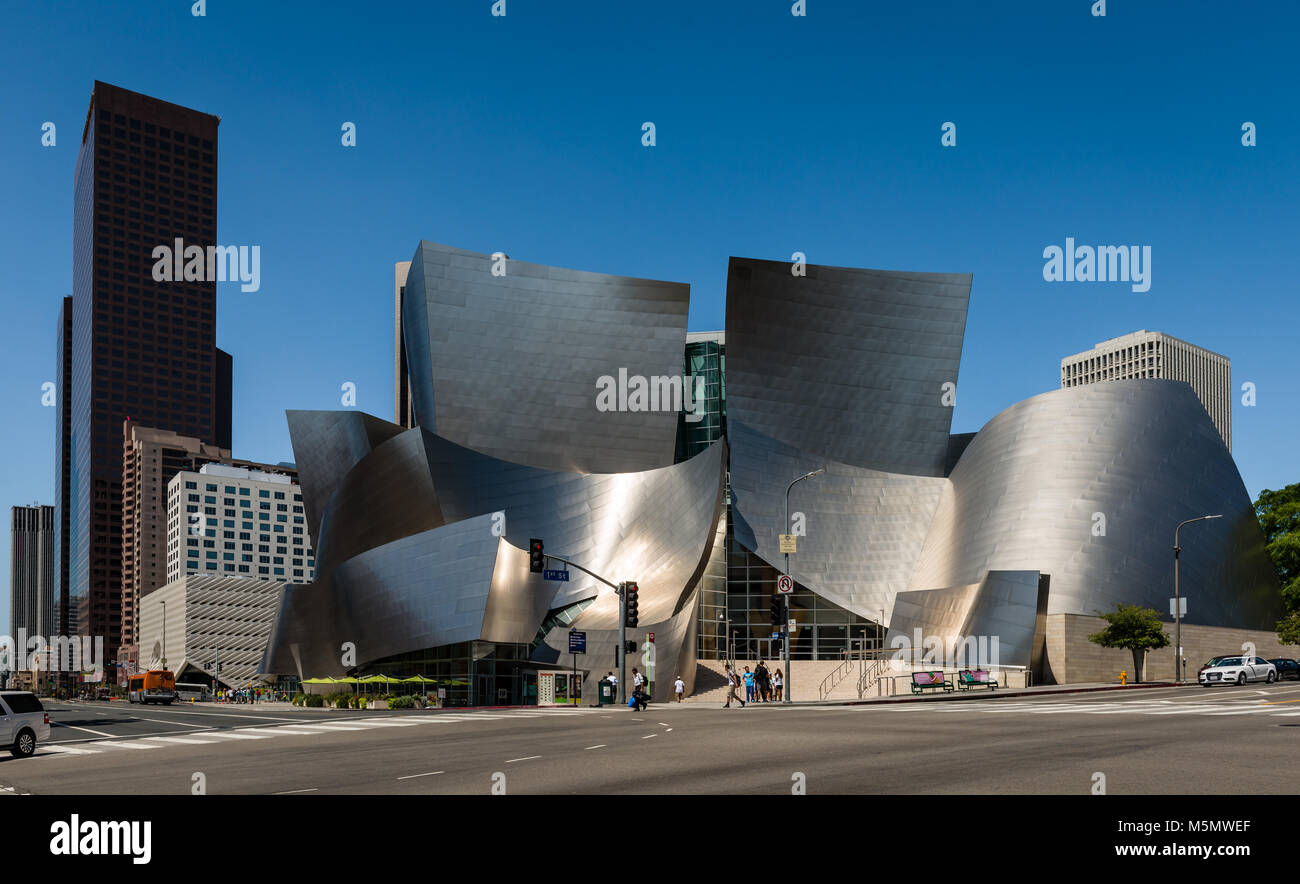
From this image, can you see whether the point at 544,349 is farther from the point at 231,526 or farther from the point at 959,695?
the point at 231,526

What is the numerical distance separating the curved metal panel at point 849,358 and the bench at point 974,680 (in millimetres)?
22178

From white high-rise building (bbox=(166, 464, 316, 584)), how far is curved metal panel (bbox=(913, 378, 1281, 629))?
144 m

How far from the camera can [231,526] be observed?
190 metres

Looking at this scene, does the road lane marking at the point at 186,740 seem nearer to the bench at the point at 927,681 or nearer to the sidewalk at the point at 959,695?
the sidewalk at the point at 959,695

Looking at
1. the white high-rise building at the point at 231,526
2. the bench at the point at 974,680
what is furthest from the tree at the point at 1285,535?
the white high-rise building at the point at 231,526

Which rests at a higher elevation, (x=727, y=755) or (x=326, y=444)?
(x=326, y=444)

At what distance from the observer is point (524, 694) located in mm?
53594

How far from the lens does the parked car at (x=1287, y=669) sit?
5012 cm

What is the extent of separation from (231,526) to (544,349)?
135707 mm

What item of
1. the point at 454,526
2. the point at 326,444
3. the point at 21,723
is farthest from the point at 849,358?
the point at 21,723

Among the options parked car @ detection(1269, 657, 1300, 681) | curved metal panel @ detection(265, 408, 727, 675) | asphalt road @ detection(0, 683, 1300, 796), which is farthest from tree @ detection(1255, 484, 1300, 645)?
asphalt road @ detection(0, 683, 1300, 796)

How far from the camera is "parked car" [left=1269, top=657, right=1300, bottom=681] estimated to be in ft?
164
